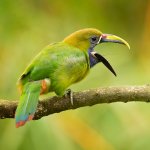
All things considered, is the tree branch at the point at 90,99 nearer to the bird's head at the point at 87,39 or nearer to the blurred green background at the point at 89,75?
the bird's head at the point at 87,39

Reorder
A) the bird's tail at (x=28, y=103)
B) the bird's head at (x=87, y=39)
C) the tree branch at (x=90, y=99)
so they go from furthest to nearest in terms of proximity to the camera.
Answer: the bird's head at (x=87, y=39) < the tree branch at (x=90, y=99) < the bird's tail at (x=28, y=103)

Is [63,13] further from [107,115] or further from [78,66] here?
[78,66]

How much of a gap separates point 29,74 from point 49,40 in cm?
182

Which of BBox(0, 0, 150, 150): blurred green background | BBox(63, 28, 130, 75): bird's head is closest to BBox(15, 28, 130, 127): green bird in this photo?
BBox(63, 28, 130, 75): bird's head

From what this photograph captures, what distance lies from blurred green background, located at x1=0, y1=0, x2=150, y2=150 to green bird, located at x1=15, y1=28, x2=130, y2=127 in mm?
856

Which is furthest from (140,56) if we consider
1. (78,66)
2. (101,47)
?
(78,66)

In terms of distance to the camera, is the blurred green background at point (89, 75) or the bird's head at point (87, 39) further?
the blurred green background at point (89, 75)

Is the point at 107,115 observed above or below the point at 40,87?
below

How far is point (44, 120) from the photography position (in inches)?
191

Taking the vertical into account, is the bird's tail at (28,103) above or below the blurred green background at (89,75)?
above

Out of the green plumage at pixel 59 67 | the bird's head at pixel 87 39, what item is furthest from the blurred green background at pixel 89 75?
the green plumage at pixel 59 67

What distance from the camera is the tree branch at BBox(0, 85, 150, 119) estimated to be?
3.50m

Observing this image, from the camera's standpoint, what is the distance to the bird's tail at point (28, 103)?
3351 millimetres

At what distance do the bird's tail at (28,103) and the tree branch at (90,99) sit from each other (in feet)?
0.15
